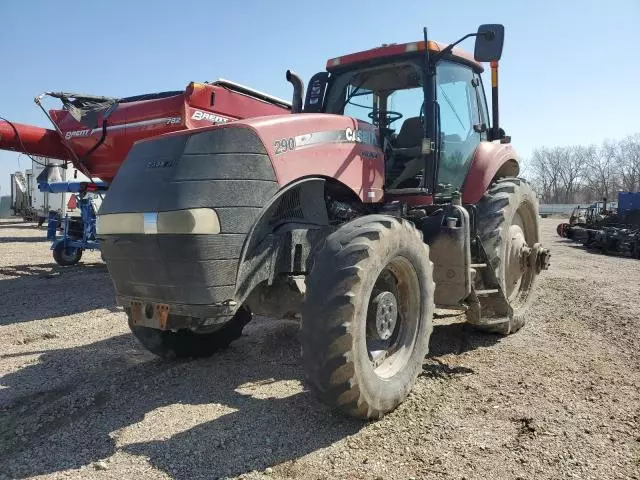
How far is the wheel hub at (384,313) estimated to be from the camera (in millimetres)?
3561

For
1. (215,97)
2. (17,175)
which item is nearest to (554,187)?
(17,175)

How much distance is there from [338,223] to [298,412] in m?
1.39

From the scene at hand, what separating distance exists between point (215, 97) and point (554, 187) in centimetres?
8103

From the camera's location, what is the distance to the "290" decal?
3.43 meters

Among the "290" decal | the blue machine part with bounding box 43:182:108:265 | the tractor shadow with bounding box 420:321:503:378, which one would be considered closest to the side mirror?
the "290" decal

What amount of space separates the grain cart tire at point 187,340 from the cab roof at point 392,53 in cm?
244

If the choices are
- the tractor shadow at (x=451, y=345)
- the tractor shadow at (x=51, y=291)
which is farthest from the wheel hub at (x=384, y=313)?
the tractor shadow at (x=51, y=291)

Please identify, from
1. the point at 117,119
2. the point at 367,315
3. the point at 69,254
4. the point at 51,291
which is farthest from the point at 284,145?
the point at 69,254

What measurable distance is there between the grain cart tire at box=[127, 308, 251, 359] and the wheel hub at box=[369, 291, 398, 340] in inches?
50.7

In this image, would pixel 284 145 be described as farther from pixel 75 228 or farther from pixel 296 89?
pixel 75 228

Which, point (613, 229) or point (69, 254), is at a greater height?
point (613, 229)

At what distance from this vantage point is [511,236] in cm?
570

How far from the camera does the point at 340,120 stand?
13.3 ft

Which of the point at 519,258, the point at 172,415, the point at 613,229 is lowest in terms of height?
the point at 172,415
